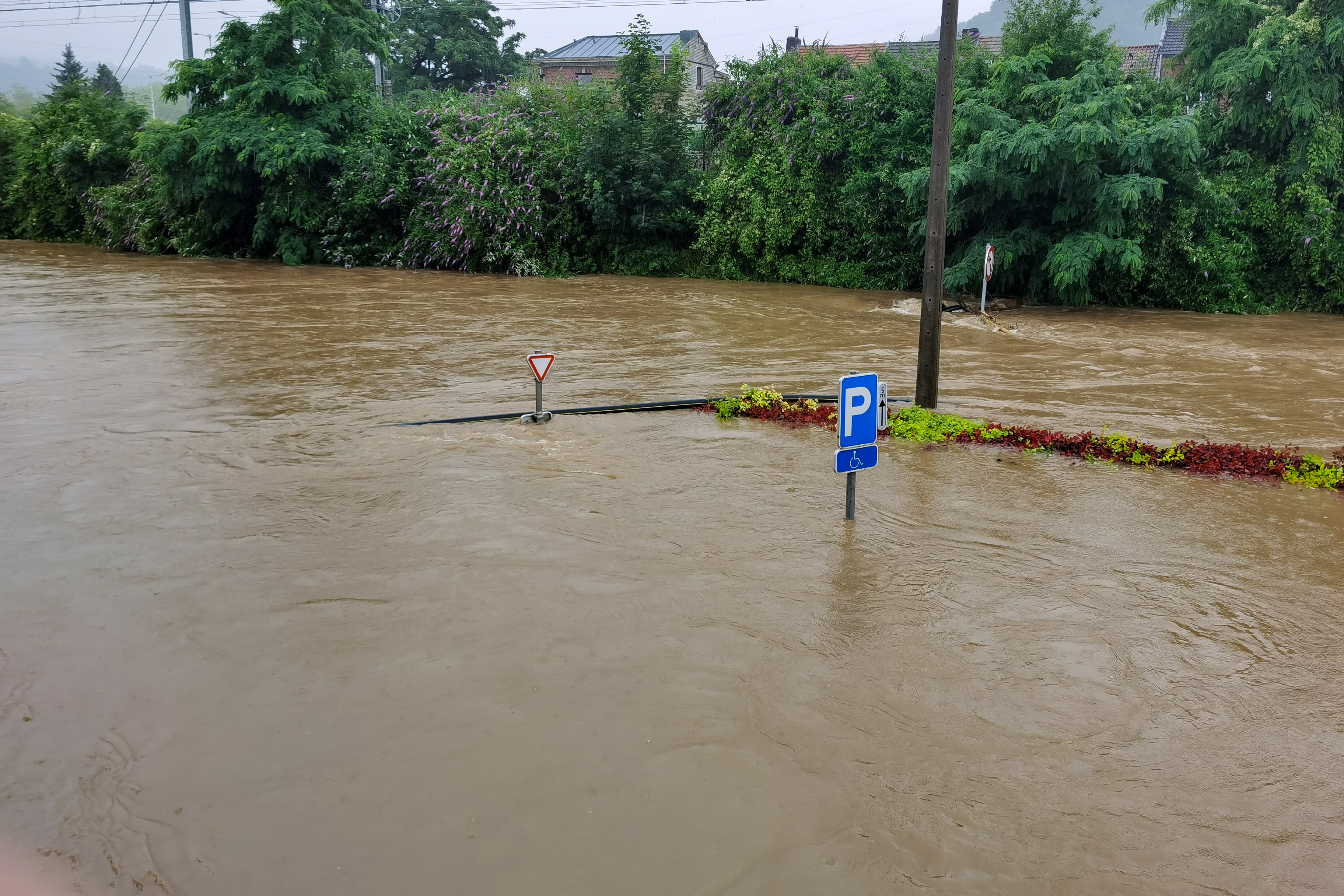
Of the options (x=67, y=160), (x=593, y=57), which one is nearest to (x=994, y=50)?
(x=593, y=57)

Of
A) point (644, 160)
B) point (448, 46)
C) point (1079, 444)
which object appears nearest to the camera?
point (1079, 444)

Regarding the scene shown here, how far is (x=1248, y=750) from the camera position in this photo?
4672 mm

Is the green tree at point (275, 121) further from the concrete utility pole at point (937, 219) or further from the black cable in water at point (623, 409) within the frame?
the concrete utility pole at point (937, 219)

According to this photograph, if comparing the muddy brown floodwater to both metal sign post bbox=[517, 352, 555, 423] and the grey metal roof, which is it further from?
the grey metal roof

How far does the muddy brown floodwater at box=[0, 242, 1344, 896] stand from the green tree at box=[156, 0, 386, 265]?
17175 millimetres

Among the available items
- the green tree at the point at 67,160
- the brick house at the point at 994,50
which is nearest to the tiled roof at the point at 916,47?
the brick house at the point at 994,50

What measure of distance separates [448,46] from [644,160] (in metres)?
33.2

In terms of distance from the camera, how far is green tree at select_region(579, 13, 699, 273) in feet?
85.9

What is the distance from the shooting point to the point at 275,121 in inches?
1075

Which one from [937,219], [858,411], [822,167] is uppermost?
[822,167]

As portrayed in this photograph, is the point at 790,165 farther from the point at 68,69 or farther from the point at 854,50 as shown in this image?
the point at 68,69

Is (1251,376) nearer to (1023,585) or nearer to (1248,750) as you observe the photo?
(1023,585)

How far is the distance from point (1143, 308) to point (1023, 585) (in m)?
16.8

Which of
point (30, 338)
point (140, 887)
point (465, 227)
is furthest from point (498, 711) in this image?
point (465, 227)
